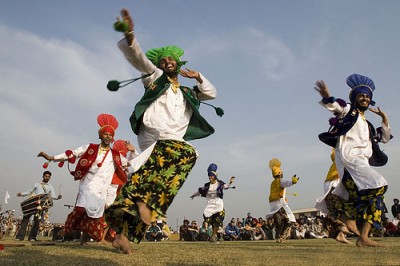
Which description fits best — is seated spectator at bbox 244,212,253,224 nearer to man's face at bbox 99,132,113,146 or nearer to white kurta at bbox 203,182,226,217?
white kurta at bbox 203,182,226,217

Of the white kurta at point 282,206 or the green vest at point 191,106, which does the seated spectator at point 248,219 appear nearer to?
the white kurta at point 282,206

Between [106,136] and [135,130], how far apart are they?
302 centimetres

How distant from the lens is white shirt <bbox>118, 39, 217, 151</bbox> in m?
4.31

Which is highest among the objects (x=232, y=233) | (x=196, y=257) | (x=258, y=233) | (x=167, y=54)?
(x=167, y=54)

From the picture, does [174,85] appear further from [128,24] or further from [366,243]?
[366,243]

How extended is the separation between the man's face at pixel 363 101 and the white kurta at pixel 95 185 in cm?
472

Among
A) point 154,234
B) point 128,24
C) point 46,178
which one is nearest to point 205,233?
point 154,234

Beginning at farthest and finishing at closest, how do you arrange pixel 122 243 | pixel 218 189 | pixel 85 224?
1. pixel 218 189
2. pixel 85 224
3. pixel 122 243

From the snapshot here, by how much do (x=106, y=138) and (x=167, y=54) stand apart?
334 centimetres

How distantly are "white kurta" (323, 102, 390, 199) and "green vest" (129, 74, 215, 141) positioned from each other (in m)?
2.15

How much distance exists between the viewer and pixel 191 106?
4.75m

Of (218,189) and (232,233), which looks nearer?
(218,189)

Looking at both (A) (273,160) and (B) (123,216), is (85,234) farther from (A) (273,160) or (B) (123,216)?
(A) (273,160)

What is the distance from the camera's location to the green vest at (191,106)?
4.50 m
